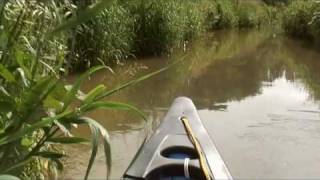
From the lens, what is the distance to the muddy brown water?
553 cm

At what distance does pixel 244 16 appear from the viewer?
86.5ft

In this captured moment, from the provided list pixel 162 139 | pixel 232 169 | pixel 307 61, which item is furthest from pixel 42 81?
pixel 307 61

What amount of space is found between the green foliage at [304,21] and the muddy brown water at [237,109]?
2289mm

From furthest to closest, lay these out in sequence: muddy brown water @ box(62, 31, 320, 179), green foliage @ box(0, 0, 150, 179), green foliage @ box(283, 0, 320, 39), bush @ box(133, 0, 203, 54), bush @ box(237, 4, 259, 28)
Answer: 1. bush @ box(237, 4, 259, 28)
2. green foliage @ box(283, 0, 320, 39)
3. bush @ box(133, 0, 203, 54)
4. muddy brown water @ box(62, 31, 320, 179)
5. green foliage @ box(0, 0, 150, 179)

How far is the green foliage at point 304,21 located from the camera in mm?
17672

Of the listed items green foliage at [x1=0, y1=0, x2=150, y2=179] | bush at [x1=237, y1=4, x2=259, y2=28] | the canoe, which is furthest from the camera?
bush at [x1=237, y1=4, x2=259, y2=28]

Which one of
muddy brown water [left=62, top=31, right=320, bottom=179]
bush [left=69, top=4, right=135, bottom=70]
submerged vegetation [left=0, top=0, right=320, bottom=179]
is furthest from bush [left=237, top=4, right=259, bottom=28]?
bush [left=69, top=4, right=135, bottom=70]

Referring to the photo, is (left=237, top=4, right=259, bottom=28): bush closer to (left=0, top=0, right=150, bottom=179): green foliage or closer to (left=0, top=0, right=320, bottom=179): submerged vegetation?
(left=0, top=0, right=320, bottom=179): submerged vegetation

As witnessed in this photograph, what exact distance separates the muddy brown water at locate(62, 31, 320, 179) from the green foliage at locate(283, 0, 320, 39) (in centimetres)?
229

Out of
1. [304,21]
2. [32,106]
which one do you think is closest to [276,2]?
[304,21]

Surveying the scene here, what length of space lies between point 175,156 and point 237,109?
4.45 meters

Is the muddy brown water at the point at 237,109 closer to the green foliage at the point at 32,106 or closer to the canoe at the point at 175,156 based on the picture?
the canoe at the point at 175,156

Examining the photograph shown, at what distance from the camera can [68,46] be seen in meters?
7.02

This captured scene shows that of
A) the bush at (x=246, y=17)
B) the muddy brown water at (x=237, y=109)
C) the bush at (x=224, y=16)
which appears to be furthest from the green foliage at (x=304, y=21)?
the bush at (x=246, y=17)
